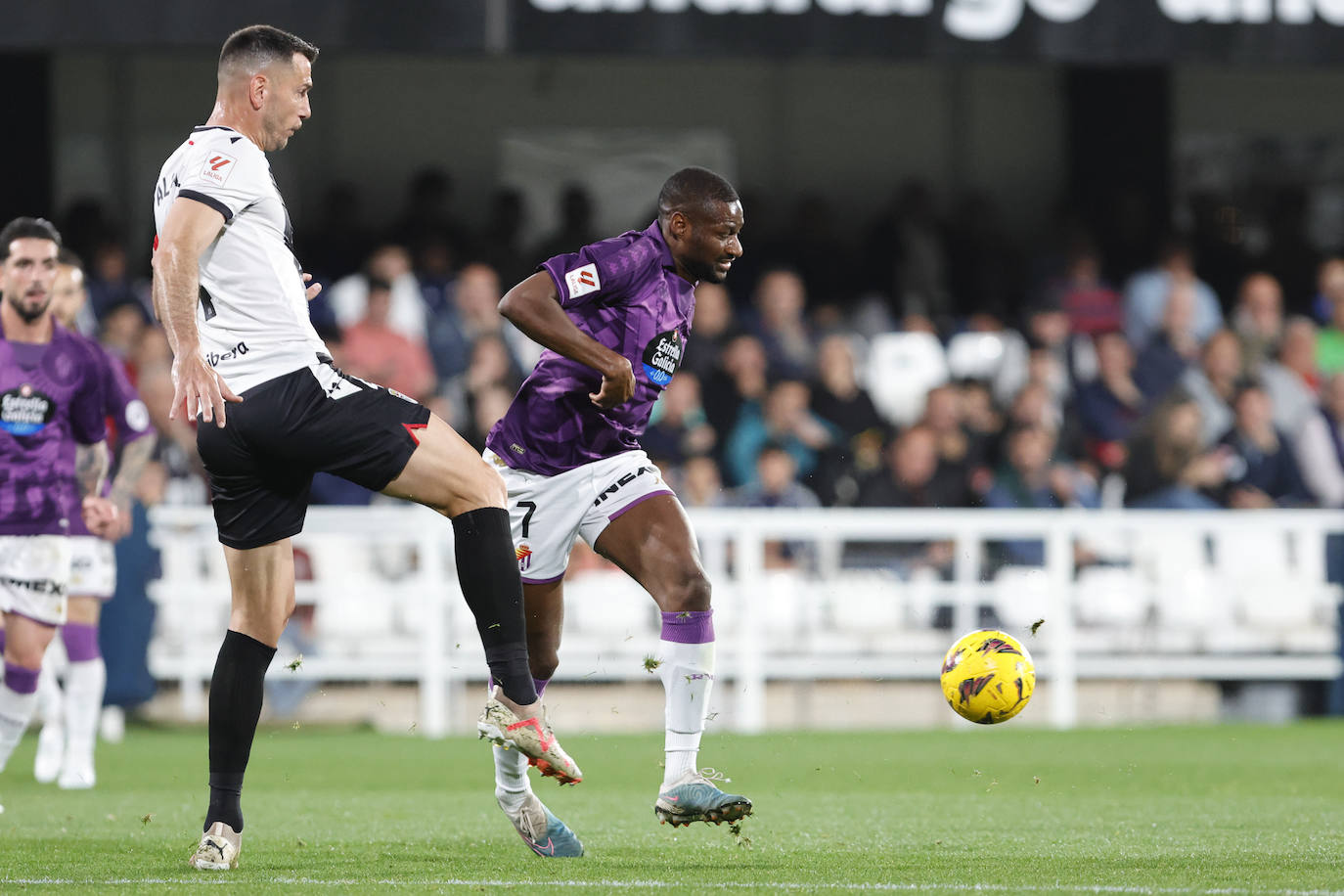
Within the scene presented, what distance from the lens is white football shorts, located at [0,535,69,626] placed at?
8680 mm

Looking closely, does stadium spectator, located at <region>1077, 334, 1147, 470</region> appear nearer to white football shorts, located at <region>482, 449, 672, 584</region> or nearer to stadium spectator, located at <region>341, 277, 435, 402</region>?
stadium spectator, located at <region>341, 277, 435, 402</region>

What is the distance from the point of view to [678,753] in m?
6.43

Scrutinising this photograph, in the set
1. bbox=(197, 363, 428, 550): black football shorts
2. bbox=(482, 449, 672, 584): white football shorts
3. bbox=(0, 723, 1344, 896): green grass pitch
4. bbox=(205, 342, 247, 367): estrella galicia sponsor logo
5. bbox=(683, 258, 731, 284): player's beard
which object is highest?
bbox=(683, 258, 731, 284): player's beard

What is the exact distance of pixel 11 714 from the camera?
8.78 metres

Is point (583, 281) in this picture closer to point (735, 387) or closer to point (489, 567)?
point (489, 567)

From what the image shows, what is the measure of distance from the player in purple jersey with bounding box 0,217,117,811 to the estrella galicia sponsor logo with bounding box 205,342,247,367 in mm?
3233

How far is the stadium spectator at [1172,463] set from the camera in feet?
45.8

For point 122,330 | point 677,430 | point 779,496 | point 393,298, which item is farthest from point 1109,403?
point 122,330

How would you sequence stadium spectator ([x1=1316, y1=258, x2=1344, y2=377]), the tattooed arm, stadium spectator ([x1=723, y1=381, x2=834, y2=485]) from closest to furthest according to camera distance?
1. the tattooed arm
2. stadium spectator ([x1=723, y1=381, x2=834, y2=485])
3. stadium spectator ([x1=1316, y1=258, x2=1344, y2=377])

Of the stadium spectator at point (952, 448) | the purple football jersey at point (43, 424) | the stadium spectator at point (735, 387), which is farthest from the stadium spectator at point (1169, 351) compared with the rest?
the purple football jersey at point (43, 424)

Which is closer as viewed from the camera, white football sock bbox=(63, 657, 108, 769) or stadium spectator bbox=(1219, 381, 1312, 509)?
white football sock bbox=(63, 657, 108, 769)

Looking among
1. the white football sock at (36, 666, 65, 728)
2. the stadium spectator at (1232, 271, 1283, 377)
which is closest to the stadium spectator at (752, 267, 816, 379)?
the stadium spectator at (1232, 271, 1283, 377)

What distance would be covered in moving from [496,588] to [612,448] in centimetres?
105

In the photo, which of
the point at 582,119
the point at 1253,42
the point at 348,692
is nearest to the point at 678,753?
the point at 348,692
